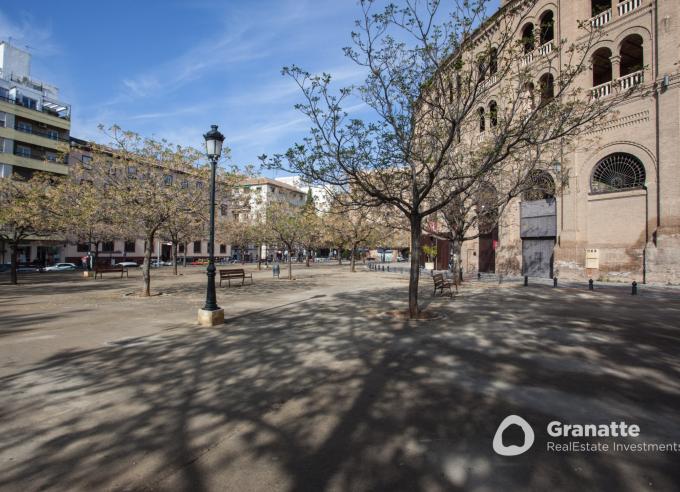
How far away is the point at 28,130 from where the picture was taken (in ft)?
131

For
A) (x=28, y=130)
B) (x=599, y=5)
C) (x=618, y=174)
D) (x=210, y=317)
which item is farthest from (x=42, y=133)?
(x=618, y=174)

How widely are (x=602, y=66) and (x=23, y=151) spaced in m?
56.1

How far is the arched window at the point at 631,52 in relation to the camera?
22.3 meters

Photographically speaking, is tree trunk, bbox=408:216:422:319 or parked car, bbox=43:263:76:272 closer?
tree trunk, bbox=408:216:422:319

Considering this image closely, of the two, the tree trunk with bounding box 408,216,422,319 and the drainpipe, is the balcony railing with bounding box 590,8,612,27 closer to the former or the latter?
the drainpipe

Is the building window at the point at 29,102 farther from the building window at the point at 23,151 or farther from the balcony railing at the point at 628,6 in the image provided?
the balcony railing at the point at 628,6

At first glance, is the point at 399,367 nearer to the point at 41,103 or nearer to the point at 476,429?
the point at 476,429

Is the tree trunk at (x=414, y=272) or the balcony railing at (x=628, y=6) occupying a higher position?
the balcony railing at (x=628, y=6)

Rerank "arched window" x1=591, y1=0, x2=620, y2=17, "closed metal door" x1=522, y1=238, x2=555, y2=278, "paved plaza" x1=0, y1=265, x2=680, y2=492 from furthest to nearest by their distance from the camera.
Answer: "closed metal door" x1=522, y1=238, x2=555, y2=278
"arched window" x1=591, y1=0, x2=620, y2=17
"paved plaza" x1=0, y1=265, x2=680, y2=492

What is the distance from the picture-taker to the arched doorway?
26141mm

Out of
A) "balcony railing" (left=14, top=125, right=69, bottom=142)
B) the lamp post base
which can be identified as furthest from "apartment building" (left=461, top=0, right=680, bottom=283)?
"balcony railing" (left=14, top=125, right=69, bottom=142)

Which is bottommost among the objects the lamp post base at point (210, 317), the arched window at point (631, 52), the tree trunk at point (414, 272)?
the lamp post base at point (210, 317)

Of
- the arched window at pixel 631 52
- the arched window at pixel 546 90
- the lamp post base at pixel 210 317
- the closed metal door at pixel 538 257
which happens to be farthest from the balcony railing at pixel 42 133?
the arched window at pixel 631 52

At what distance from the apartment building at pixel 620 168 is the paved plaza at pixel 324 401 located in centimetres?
1539
